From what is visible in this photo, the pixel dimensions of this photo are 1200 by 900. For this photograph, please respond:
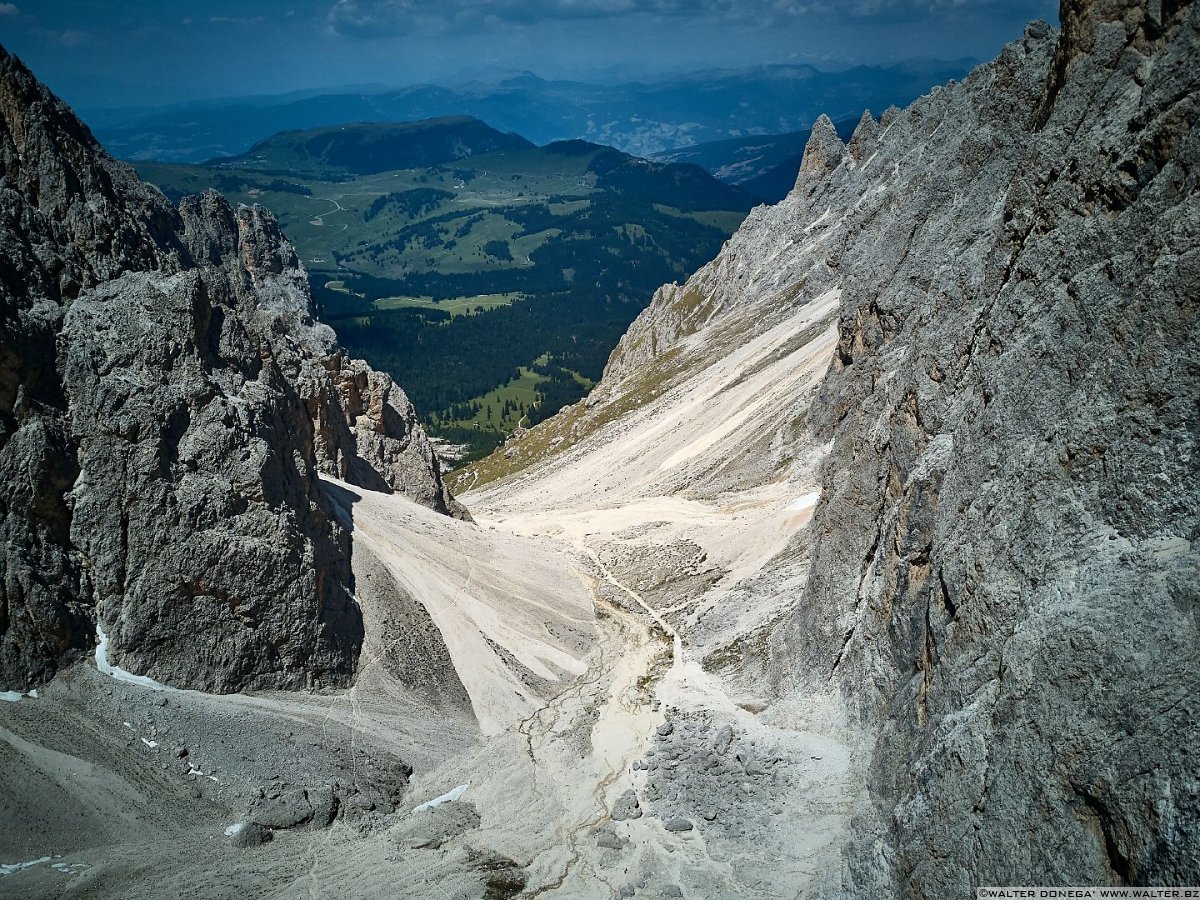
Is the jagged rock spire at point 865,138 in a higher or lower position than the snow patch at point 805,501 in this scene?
higher

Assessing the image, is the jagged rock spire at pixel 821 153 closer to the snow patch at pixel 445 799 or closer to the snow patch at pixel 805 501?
the snow patch at pixel 805 501

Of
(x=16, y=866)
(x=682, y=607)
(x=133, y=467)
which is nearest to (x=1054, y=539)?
(x=16, y=866)

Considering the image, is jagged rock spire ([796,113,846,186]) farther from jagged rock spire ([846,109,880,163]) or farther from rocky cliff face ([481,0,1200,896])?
rocky cliff face ([481,0,1200,896])

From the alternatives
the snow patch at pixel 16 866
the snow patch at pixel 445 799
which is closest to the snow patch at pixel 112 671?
the snow patch at pixel 16 866

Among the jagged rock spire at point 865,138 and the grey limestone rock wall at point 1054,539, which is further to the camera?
the jagged rock spire at point 865,138

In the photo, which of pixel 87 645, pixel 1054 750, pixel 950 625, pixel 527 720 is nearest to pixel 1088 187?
pixel 950 625

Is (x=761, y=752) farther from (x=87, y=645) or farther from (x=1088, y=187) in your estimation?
(x=87, y=645)

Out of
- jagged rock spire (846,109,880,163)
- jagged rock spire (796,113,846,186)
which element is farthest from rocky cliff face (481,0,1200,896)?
jagged rock spire (796,113,846,186)

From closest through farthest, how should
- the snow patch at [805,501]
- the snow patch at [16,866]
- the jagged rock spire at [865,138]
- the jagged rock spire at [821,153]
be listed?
the snow patch at [16,866] → the snow patch at [805,501] → the jagged rock spire at [865,138] → the jagged rock spire at [821,153]
